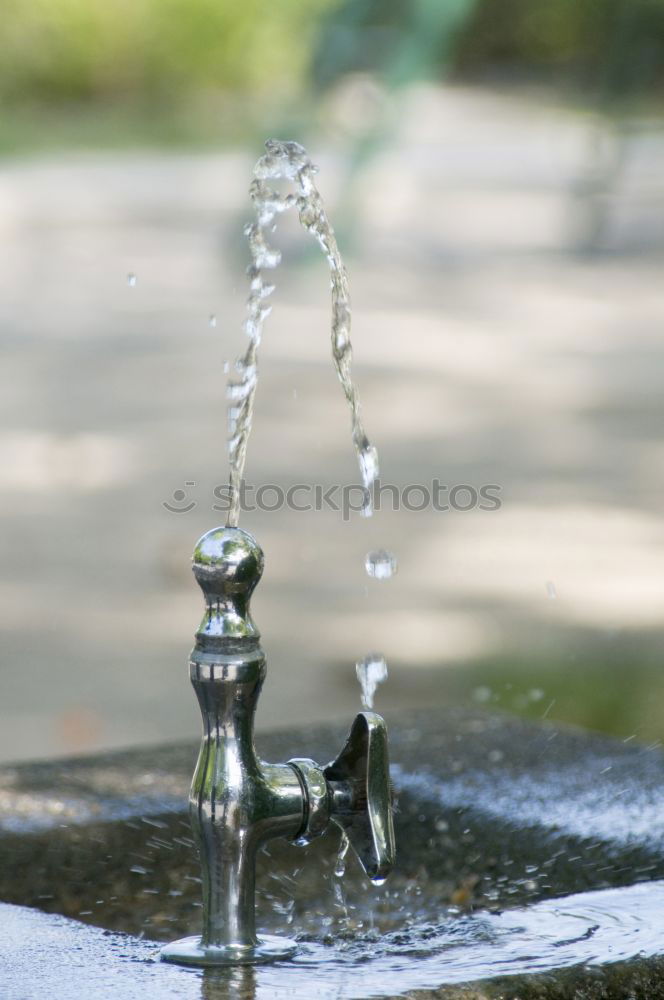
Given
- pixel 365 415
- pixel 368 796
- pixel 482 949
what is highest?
pixel 365 415

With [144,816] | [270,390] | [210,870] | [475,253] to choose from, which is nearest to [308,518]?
[270,390]

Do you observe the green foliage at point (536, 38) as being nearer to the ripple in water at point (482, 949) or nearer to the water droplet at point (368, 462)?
the water droplet at point (368, 462)

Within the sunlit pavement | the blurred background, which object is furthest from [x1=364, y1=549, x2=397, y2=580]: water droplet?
the sunlit pavement

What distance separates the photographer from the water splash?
4.59ft

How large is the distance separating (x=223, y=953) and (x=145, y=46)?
21.8 meters

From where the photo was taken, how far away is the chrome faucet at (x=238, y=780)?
1.22m

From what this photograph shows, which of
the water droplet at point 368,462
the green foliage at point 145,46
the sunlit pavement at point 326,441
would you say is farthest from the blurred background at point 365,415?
the green foliage at point 145,46

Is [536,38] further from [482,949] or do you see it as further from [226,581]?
[482,949]

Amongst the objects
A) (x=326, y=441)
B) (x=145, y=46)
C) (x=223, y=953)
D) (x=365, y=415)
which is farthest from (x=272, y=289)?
(x=145, y=46)

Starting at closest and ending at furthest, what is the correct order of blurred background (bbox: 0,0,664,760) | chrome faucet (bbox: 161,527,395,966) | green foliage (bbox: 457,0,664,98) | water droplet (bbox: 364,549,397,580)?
chrome faucet (bbox: 161,527,395,966)
water droplet (bbox: 364,549,397,580)
blurred background (bbox: 0,0,664,760)
green foliage (bbox: 457,0,664,98)

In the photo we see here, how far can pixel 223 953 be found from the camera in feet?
3.95

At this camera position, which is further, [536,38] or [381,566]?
[536,38]

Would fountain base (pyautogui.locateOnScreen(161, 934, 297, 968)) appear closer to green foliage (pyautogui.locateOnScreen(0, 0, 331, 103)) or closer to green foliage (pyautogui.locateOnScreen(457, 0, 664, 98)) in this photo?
green foliage (pyautogui.locateOnScreen(457, 0, 664, 98))

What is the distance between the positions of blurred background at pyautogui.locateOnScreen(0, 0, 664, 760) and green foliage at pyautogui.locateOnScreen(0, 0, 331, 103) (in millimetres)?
7640
